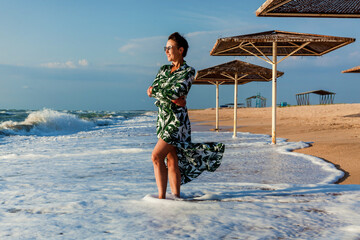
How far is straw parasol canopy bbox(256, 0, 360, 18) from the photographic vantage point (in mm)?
4734

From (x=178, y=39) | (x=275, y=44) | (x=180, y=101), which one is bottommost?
(x=180, y=101)

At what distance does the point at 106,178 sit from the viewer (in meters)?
4.77

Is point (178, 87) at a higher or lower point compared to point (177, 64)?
lower

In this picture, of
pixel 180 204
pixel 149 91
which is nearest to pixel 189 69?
pixel 149 91

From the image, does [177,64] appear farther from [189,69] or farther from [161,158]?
[161,158]

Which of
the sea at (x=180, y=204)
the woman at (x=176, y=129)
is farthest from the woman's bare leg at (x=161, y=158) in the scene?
the sea at (x=180, y=204)

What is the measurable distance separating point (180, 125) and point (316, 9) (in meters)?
3.23

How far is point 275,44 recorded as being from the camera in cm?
916

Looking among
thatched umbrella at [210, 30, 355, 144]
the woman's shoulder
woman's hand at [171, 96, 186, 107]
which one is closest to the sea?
woman's hand at [171, 96, 186, 107]

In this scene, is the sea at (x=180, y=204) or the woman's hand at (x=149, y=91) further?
the woman's hand at (x=149, y=91)

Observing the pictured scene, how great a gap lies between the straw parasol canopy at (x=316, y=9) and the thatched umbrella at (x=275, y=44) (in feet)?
11.1

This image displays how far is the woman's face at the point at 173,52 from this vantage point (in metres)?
2.98

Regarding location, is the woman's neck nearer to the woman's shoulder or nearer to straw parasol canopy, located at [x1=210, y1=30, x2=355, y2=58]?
the woman's shoulder

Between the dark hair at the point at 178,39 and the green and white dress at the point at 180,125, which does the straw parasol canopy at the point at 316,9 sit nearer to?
the dark hair at the point at 178,39
